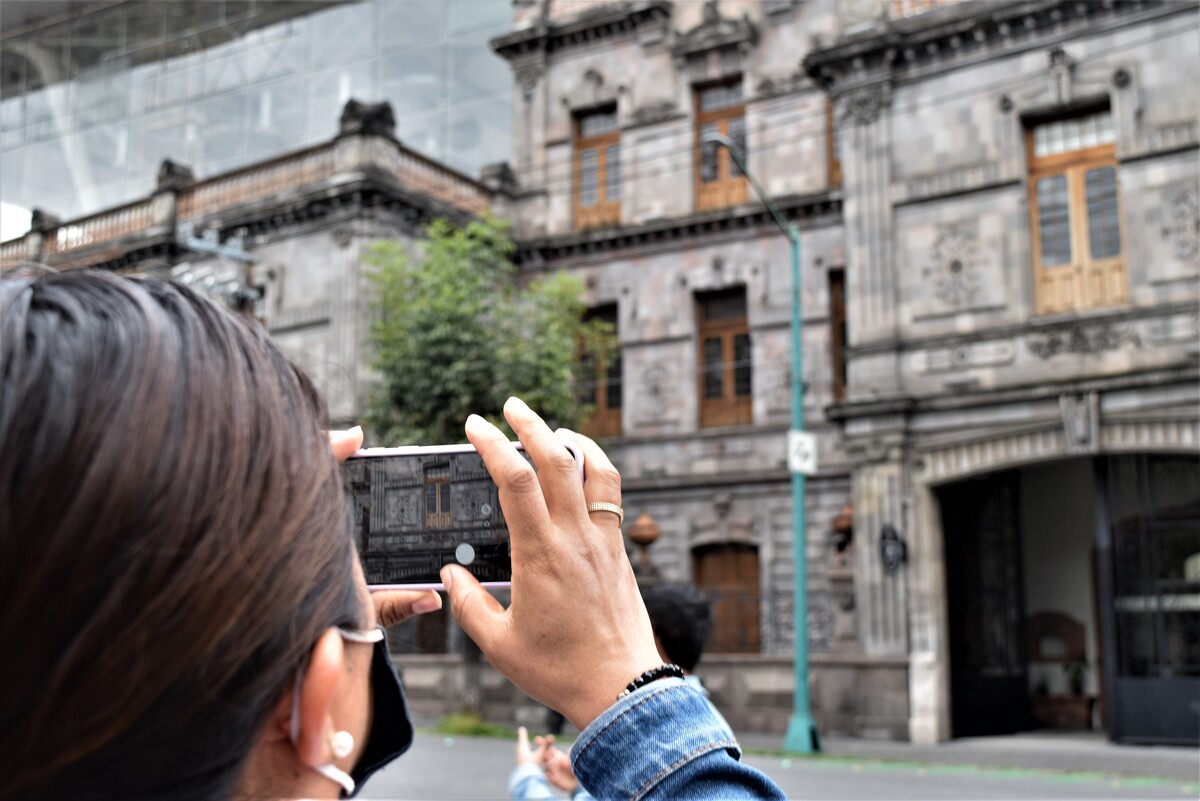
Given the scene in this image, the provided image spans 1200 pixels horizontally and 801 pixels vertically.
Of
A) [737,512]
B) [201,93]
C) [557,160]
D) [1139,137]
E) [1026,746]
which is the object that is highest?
[201,93]

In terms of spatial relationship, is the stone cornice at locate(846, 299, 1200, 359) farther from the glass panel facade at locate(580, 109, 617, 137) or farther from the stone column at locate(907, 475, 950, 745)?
the glass panel facade at locate(580, 109, 617, 137)

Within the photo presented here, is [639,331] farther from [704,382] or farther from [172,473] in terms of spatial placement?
[172,473]

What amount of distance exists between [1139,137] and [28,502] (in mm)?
19410

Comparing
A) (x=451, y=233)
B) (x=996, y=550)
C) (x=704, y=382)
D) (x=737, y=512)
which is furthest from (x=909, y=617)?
(x=451, y=233)

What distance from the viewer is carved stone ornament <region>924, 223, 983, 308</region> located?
19078 mm

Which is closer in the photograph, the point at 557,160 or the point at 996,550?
the point at 996,550

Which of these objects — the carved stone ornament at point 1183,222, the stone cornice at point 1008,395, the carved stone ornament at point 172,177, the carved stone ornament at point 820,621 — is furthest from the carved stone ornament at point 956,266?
the carved stone ornament at point 172,177

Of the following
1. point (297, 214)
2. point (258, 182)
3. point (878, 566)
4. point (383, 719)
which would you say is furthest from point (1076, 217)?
point (383, 719)

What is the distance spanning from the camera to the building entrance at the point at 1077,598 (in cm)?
1745

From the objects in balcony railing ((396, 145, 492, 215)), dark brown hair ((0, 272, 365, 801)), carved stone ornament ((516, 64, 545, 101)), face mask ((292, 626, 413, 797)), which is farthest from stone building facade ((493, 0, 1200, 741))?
dark brown hair ((0, 272, 365, 801))

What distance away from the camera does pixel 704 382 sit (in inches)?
941

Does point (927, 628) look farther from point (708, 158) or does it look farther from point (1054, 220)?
point (708, 158)

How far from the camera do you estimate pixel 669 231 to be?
79.4 feet

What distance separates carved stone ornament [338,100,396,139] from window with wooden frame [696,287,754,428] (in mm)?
6863
